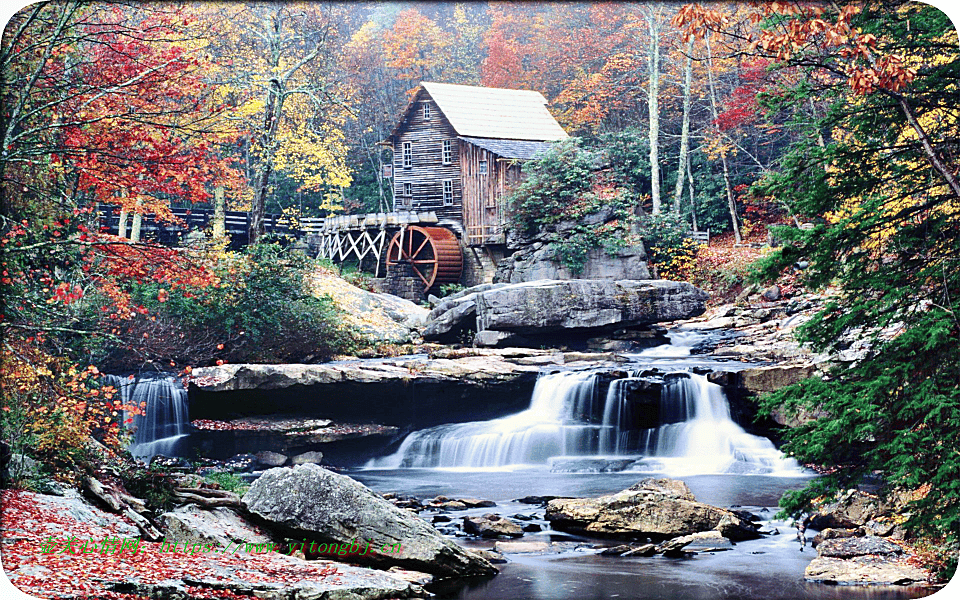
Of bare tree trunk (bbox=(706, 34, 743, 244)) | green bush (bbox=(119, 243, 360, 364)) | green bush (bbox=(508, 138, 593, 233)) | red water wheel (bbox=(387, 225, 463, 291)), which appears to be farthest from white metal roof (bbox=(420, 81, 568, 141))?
green bush (bbox=(119, 243, 360, 364))

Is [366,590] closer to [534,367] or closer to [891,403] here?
[891,403]

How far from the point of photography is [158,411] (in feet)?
32.8

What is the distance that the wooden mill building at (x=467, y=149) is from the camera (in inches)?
596

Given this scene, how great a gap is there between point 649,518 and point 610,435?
3.52 meters

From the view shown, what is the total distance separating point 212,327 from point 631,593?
751 cm

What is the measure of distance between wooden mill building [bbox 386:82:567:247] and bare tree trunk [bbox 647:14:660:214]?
6.43ft

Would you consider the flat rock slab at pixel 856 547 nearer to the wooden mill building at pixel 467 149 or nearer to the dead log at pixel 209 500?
the dead log at pixel 209 500

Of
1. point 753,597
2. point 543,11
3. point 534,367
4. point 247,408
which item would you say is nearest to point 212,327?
point 247,408

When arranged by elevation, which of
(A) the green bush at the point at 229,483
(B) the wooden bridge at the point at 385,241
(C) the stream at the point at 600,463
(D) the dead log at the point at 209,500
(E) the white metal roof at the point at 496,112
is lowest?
(C) the stream at the point at 600,463

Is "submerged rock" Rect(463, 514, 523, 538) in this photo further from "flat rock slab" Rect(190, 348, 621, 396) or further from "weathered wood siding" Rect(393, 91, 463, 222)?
"weathered wood siding" Rect(393, 91, 463, 222)

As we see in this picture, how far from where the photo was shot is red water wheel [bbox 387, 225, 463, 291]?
19.6m

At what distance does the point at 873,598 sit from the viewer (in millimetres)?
5121

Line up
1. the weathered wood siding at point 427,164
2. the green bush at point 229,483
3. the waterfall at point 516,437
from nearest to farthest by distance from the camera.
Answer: the green bush at point 229,483, the waterfall at point 516,437, the weathered wood siding at point 427,164

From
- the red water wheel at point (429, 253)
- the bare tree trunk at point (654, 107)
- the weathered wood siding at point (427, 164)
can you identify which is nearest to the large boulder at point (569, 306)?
the weathered wood siding at point (427, 164)
